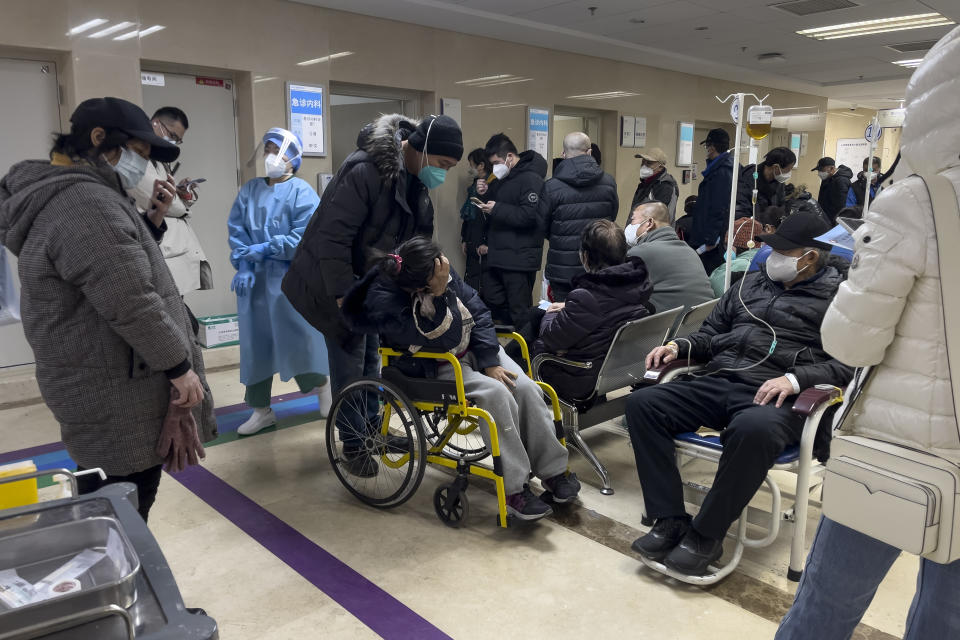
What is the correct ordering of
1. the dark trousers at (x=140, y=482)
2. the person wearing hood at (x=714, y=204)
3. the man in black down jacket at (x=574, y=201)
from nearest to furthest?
1. the dark trousers at (x=140, y=482)
2. the man in black down jacket at (x=574, y=201)
3. the person wearing hood at (x=714, y=204)

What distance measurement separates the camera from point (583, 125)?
796cm

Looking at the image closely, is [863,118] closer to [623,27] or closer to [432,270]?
[623,27]

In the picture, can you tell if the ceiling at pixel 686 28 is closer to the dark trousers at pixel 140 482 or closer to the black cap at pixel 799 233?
the black cap at pixel 799 233

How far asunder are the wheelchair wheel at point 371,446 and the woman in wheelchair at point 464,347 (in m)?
0.20

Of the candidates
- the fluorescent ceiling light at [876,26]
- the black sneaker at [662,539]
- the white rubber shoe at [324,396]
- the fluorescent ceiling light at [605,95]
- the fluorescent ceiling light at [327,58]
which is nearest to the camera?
the black sneaker at [662,539]

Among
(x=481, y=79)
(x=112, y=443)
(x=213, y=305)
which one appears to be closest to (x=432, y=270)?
(x=112, y=443)

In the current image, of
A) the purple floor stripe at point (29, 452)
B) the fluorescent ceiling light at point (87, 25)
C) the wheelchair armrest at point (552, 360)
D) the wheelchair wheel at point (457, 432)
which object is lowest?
the purple floor stripe at point (29, 452)

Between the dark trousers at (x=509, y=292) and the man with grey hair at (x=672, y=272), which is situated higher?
the man with grey hair at (x=672, y=272)

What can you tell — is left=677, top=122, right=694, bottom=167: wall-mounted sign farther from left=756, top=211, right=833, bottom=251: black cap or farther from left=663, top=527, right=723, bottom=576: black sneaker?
left=663, top=527, right=723, bottom=576: black sneaker

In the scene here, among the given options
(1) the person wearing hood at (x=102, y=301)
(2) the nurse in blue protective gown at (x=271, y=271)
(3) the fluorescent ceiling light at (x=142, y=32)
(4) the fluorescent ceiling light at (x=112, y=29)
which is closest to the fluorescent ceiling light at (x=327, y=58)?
(3) the fluorescent ceiling light at (x=142, y=32)

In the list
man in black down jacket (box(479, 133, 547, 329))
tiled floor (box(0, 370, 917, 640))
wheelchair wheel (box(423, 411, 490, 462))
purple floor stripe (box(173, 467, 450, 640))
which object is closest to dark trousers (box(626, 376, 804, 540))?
tiled floor (box(0, 370, 917, 640))

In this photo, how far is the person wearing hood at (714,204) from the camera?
201 inches

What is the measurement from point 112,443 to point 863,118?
55.1 ft

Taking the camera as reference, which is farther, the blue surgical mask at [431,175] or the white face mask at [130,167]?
the blue surgical mask at [431,175]
